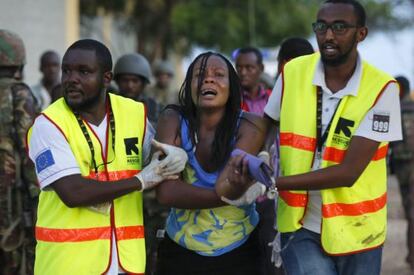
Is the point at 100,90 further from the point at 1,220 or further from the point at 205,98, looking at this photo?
the point at 1,220

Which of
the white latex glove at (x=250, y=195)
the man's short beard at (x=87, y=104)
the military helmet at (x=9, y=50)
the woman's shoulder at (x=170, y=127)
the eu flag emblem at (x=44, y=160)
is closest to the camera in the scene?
the white latex glove at (x=250, y=195)

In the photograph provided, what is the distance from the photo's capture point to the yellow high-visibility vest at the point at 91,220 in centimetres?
378

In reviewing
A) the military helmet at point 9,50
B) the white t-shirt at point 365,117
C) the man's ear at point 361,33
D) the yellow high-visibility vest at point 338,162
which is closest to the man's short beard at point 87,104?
the yellow high-visibility vest at point 338,162

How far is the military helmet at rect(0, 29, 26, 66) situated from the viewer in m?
5.97

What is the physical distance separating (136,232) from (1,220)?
224cm

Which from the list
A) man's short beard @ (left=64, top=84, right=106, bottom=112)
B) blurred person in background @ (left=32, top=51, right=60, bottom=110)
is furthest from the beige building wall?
man's short beard @ (left=64, top=84, right=106, bottom=112)

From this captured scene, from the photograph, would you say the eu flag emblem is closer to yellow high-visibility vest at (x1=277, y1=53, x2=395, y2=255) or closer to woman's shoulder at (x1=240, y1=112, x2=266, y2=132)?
woman's shoulder at (x1=240, y1=112, x2=266, y2=132)

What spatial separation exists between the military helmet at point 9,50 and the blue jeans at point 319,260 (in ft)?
9.14

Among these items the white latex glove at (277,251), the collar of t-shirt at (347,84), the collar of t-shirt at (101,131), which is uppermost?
the collar of t-shirt at (347,84)

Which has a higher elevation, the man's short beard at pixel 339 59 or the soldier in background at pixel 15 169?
the man's short beard at pixel 339 59

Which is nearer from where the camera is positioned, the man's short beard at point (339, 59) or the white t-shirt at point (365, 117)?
the white t-shirt at point (365, 117)

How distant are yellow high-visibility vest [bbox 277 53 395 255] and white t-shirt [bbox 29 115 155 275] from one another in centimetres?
103

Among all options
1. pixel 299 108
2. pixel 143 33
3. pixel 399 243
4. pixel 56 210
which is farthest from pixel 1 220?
pixel 143 33

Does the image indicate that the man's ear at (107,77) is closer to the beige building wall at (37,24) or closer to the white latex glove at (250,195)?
the white latex glove at (250,195)
